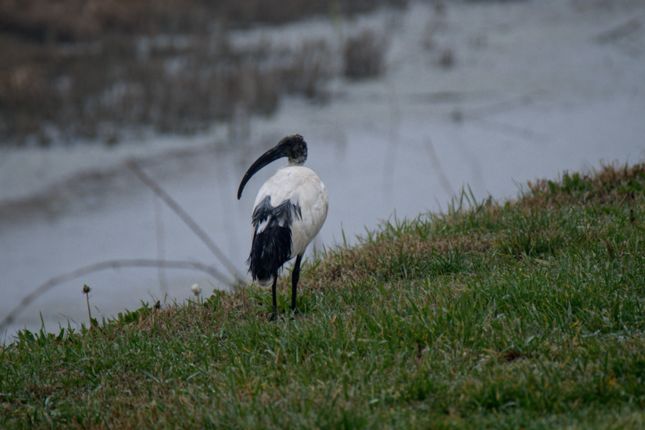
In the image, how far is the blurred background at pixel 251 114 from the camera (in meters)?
9.63

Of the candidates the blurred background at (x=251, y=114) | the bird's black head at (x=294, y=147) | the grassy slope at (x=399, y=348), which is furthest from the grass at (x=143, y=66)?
the grassy slope at (x=399, y=348)

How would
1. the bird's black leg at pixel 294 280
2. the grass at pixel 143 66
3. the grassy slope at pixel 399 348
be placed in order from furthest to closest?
1. the grass at pixel 143 66
2. the bird's black leg at pixel 294 280
3. the grassy slope at pixel 399 348

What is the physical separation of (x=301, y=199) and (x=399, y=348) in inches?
38.8

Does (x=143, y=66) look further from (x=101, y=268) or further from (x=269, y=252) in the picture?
(x=269, y=252)

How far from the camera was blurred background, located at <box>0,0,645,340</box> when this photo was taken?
379 inches

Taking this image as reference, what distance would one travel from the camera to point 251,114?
40.7 feet

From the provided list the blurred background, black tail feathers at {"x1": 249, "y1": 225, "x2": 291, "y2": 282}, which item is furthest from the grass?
black tail feathers at {"x1": 249, "y1": 225, "x2": 291, "y2": 282}

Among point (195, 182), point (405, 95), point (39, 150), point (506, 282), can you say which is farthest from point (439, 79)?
point (506, 282)

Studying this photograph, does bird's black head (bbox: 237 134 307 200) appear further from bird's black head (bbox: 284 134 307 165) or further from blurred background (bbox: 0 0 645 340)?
blurred background (bbox: 0 0 645 340)

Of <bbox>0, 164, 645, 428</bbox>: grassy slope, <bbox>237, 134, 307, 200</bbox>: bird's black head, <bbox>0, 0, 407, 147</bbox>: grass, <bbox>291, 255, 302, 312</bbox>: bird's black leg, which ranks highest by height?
<bbox>0, 0, 407, 147</bbox>: grass

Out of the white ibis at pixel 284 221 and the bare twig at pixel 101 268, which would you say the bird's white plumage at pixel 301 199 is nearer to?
the white ibis at pixel 284 221

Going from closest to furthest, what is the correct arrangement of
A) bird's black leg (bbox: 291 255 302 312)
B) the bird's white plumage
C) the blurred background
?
the bird's white plumage
bird's black leg (bbox: 291 255 302 312)
the blurred background

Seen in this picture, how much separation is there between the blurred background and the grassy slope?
307cm

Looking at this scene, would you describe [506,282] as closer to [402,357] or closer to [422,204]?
[402,357]
